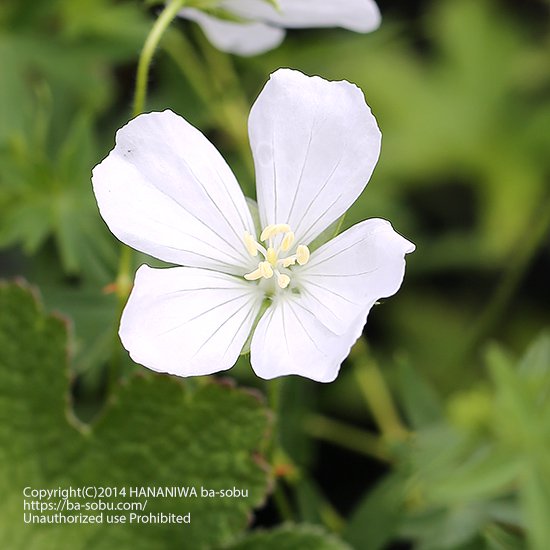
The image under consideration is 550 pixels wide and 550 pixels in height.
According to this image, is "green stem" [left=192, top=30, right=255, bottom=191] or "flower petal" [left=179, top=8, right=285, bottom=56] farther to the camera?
"green stem" [left=192, top=30, right=255, bottom=191]

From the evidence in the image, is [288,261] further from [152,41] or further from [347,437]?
[347,437]

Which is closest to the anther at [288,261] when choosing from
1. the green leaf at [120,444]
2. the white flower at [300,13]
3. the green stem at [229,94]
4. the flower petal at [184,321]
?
the flower petal at [184,321]

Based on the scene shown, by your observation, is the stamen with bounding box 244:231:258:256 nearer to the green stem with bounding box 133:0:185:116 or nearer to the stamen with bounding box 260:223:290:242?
the stamen with bounding box 260:223:290:242

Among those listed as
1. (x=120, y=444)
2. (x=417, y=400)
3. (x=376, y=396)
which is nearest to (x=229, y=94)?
(x=376, y=396)

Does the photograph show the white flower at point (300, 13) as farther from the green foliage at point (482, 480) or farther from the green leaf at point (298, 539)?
the green leaf at point (298, 539)

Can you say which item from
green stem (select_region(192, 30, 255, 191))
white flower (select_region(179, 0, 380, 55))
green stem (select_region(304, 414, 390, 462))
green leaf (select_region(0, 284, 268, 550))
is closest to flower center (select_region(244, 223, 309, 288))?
green leaf (select_region(0, 284, 268, 550))
